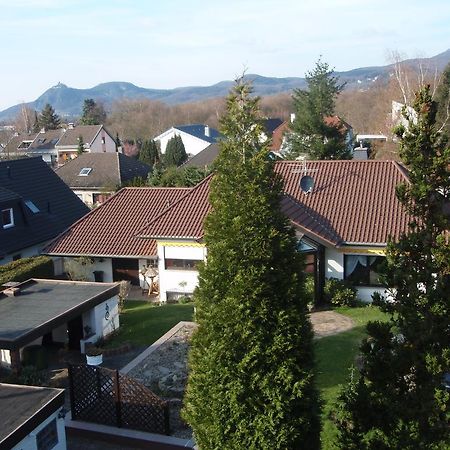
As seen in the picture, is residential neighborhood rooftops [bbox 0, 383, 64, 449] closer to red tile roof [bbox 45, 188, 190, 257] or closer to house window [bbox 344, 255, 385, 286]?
red tile roof [bbox 45, 188, 190, 257]

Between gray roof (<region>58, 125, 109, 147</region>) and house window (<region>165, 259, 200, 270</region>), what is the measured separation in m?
55.7

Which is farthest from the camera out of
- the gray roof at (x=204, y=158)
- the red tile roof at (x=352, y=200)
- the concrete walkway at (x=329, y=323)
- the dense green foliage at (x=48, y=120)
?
the dense green foliage at (x=48, y=120)

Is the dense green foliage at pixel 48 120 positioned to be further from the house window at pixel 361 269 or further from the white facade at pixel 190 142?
the house window at pixel 361 269

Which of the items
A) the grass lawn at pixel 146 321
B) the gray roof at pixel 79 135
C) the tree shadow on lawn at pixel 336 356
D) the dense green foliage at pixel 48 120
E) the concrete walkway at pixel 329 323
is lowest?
the grass lawn at pixel 146 321

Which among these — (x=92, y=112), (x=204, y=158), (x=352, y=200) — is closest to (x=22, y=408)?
(x=352, y=200)

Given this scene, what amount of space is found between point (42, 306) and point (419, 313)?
1160cm

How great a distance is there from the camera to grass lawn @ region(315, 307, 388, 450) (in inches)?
444

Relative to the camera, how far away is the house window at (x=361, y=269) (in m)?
20.5

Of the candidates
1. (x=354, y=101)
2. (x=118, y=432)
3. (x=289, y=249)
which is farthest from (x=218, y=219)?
(x=354, y=101)

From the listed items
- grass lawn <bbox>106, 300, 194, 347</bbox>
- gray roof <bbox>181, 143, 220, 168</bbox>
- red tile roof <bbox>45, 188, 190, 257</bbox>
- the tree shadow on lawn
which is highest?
gray roof <bbox>181, 143, 220, 168</bbox>

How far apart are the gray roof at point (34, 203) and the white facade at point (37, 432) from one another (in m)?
15.1

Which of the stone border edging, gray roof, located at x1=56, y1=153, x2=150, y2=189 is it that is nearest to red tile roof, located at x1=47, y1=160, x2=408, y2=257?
the stone border edging

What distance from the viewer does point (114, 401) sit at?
11.7 meters

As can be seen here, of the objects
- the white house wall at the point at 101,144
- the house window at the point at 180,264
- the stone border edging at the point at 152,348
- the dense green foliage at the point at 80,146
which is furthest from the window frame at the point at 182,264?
the white house wall at the point at 101,144
